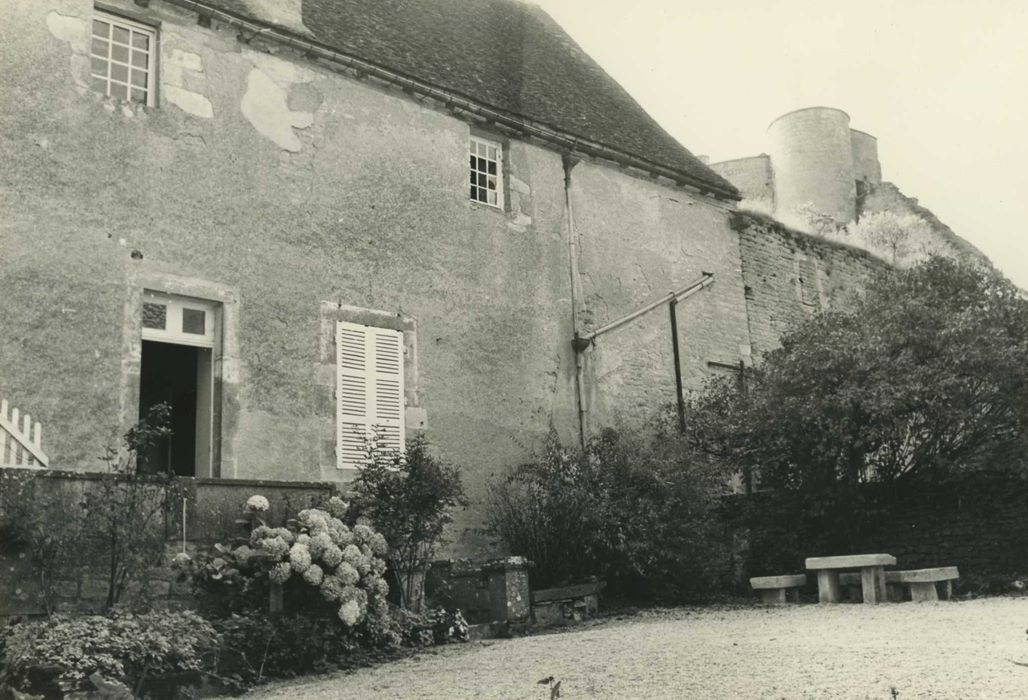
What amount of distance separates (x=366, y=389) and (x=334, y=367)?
16.9 inches

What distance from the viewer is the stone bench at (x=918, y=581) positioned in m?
10.0

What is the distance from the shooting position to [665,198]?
601 inches

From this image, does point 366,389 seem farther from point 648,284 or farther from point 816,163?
point 816,163

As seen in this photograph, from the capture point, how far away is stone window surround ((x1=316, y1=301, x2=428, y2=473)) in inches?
423

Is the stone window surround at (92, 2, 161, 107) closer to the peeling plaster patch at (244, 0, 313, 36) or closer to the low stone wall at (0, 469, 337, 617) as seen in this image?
the peeling plaster patch at (244, 0, 313, 36)

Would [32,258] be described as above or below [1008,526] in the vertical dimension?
above

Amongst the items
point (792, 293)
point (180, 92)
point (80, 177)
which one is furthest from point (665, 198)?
point (80, 177)

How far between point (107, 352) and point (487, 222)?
16.5 ft

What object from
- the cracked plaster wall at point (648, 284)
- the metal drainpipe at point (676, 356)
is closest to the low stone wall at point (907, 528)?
the metal drainpipe at point (676, 356)

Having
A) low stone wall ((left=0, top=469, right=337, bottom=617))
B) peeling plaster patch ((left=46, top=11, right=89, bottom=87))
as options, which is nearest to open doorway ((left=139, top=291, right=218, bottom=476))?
low stone wall ((left=0, top=469, right=337, bottom=617))

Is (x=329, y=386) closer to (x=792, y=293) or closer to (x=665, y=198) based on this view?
(x=665, y=198)

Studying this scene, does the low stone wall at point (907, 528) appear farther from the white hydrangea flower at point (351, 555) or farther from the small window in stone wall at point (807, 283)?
the small window in stone wall at point (807, 283)

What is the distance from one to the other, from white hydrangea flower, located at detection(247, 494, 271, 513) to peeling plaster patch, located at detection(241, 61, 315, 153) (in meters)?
4.63

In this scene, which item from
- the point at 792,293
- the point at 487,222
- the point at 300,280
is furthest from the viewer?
the point at 792,293
